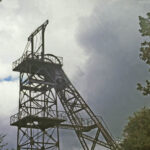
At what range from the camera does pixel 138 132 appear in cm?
2023

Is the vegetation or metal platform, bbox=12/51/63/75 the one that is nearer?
the vegetation

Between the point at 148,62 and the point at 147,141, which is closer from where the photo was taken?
the point at 148,62

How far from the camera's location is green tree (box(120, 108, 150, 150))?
19594 mm

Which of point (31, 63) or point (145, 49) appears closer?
point (145, 49)

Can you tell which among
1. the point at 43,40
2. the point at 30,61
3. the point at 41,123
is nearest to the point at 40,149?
the point at 41,123

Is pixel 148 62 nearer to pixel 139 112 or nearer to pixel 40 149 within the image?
pixel 139 112

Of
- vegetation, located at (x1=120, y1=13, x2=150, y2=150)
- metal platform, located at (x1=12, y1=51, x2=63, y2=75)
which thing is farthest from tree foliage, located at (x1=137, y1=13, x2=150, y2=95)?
metal platform, located at (x1=12, y1=51, x2=63, y2=75)

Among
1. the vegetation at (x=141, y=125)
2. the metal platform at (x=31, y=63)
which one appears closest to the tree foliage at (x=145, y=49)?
the vegetation at (x=141, y=125)

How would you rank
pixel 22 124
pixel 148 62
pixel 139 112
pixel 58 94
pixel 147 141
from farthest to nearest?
pixel 58 94
pixel 22 124
pixel 139 112
pixel 147 141
pixel 148 62

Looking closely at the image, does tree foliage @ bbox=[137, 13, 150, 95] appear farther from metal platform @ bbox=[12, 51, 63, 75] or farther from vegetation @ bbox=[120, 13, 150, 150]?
metal platform @ bbox=[12, 51, 63, 75]

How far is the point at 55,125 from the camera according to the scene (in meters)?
42.9

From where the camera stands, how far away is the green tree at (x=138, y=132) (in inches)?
771

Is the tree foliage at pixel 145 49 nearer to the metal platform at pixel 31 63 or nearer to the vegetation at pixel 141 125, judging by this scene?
the vegetation at pixel 141 125

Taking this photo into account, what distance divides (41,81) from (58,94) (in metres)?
3.36
